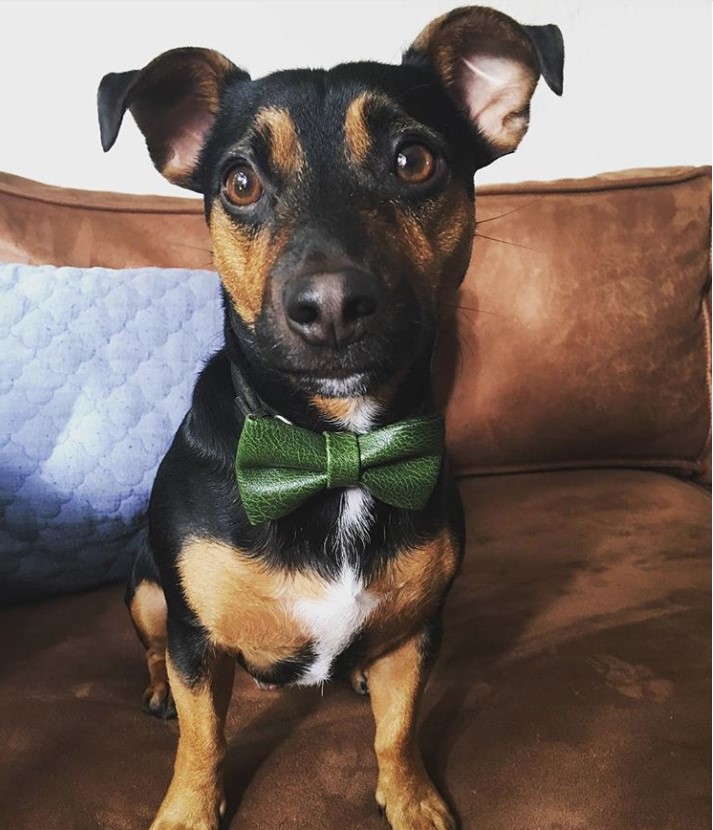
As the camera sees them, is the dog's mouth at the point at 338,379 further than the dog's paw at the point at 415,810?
No

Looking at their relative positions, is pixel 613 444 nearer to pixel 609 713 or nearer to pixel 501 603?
pixel 501 603

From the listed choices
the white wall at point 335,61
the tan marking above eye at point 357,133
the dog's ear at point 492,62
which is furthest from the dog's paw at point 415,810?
the white wall at point 335,61

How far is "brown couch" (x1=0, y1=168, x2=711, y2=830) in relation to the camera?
1120 mm

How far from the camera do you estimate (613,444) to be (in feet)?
7.07

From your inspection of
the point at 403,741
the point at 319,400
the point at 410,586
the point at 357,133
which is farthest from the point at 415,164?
the point at 403,741

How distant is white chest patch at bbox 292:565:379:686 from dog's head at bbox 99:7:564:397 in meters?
0.29

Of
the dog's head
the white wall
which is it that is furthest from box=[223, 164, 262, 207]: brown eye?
the white wall

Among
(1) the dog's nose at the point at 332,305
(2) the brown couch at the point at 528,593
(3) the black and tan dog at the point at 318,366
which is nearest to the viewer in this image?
(1) the dog's nose at the point at 332,305

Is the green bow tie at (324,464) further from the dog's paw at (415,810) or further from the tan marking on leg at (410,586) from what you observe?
the dog's paw at (415,810)

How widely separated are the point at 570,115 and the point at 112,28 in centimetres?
142

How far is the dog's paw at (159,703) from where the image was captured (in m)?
1.29

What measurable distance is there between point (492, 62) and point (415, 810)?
1119 millimetres

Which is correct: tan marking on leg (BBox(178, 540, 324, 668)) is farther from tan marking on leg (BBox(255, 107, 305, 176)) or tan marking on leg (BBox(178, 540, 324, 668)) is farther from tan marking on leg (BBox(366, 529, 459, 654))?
tan marking on leg (BBox(255, 107, 305, 176))

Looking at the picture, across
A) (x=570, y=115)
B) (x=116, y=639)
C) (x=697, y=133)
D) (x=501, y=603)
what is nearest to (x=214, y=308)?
(x=116, y=639)
